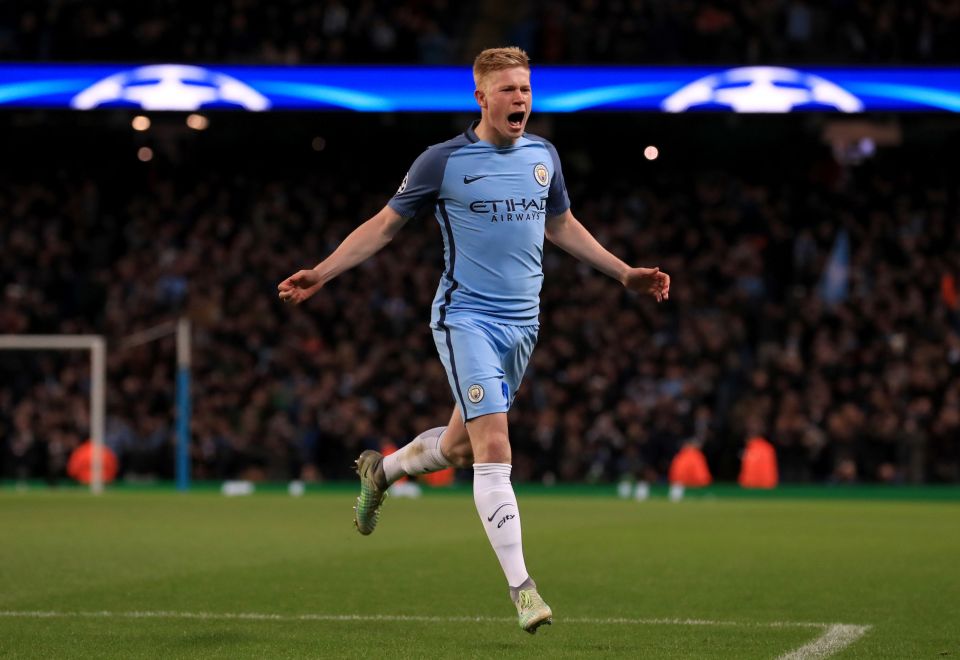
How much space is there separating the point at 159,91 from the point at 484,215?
1760cm

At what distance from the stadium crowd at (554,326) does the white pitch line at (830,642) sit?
54.7ft

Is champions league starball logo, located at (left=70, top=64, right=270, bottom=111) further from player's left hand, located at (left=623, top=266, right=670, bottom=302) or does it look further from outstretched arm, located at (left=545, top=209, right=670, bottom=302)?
player's left hand, located at (left=623, top=266, right=670, bottom=302)

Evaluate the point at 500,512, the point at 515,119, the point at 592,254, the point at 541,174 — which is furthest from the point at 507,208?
the point at 500,512

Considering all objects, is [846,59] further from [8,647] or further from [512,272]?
[8,647]

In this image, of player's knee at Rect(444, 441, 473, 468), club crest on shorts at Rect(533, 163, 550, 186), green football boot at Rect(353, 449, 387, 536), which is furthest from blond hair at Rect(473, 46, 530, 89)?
green football boot at Rect(353, 449, 387, 536)

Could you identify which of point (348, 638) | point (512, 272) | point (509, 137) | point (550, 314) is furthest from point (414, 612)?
point (550, 314)

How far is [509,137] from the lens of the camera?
273 inches

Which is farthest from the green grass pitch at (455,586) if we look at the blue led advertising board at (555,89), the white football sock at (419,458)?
the blue led advertising board at (555,89)

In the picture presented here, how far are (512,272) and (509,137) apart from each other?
0.58m

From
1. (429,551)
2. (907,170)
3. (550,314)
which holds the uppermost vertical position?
(907,170)

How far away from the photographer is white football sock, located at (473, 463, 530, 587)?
6.56m

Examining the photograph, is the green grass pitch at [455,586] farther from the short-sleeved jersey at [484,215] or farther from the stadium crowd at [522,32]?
the stadium crowd at [522,32]

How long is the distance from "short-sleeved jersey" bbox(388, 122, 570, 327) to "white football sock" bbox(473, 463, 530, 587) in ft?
2.27

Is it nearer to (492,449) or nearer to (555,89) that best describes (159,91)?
(555,89)
